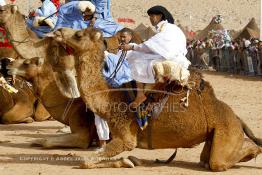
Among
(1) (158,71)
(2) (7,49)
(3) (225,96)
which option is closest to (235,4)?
(3) (225,96)

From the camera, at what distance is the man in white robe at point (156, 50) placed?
9.81 metres

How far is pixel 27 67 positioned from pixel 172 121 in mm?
3060

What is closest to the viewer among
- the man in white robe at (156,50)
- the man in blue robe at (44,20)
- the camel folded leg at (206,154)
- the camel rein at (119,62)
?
the man in white robe at (156,50)

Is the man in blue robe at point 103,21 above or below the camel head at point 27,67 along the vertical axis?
above

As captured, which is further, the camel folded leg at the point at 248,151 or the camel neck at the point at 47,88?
the camel neck at the point at 47,88

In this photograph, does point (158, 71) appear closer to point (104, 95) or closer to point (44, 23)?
point (104, 95)

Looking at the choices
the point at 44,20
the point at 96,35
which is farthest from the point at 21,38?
the point at 96,35

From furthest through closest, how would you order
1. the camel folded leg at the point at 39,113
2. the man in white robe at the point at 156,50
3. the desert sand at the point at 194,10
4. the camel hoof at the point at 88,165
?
1. the desert sand at the point at 194,10
2. the camel folded leg at the point at 39,113
3. the camel hoof at the point at 88,165
4. the man in white robe at the point at 156,50

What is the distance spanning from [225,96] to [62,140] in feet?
36.5

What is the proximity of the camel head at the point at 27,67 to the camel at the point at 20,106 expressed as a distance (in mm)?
2947

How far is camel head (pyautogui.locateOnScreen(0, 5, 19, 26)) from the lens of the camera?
45.5 feet

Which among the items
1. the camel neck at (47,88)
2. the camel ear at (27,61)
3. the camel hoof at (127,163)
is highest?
the camel ear at (27,61)

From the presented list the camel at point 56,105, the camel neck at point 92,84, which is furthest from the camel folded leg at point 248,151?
the camel at point 56,105

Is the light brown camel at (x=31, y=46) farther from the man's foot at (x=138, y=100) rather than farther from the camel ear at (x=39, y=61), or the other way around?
the man's foot at (x=138, y=100)
